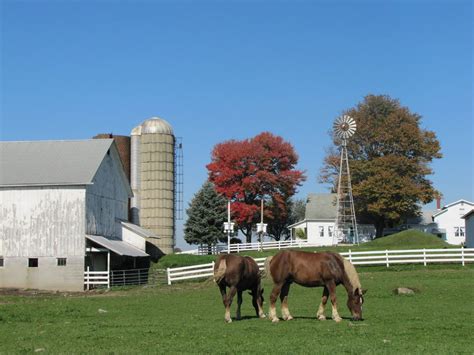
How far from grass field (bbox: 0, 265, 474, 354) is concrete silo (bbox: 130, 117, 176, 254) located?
3224 cm

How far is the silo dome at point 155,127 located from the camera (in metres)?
63.6

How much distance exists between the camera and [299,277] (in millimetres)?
18016

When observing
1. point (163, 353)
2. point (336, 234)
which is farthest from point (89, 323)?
point (336, 234)

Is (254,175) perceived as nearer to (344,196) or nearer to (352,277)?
(344,196)

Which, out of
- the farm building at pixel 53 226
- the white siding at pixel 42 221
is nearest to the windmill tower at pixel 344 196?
the farm building at pixel 53 226

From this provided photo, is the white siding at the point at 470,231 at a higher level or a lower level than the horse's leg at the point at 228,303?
higher

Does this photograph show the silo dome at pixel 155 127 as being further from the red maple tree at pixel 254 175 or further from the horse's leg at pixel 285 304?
the horse's leg at pixel 285 304

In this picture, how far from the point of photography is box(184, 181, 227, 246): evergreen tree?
6981cm

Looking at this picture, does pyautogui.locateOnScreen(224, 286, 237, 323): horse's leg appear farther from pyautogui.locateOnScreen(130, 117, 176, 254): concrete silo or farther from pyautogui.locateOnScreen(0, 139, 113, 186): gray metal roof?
pyautogui.locateOnScreen(130, 117, 176, 254): concrete silo

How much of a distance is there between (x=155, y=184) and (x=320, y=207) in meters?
24.1

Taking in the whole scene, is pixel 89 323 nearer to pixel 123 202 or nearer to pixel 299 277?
pixel 299 277

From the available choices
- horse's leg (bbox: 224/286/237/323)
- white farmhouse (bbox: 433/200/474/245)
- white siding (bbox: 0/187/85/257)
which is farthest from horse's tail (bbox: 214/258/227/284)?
white farmhouse (bbox: 433/200/474/245)

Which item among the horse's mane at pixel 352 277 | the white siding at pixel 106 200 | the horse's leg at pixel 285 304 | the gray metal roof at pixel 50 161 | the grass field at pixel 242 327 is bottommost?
the grass field at pixel 242 327

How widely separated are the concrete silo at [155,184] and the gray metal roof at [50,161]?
45.1ft
